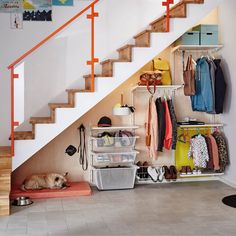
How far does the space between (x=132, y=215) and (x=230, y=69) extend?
2.87 m

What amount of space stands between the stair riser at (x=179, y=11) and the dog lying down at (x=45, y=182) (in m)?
2.72

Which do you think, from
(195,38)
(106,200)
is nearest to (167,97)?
(195,38)

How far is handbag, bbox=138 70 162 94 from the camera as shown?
6.34 m

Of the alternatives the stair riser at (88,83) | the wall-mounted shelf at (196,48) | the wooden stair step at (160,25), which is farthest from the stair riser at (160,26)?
the stair riser at (88,83)

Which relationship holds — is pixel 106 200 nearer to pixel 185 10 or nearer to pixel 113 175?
pixel 113 175

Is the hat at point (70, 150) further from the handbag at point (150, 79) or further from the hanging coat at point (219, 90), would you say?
the hanging coat at point (219, 90)

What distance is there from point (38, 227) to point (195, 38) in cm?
368

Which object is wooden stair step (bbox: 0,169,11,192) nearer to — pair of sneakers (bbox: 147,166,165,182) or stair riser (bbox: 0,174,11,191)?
stair riser (bbox: 0,174,11,191)

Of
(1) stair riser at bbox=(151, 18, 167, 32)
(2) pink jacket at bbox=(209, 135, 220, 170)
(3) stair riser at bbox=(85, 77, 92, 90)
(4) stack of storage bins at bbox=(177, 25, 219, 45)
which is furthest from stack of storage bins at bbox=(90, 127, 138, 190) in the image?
(4) stack of storage bins at bbox=(177, 25, 219, 45)

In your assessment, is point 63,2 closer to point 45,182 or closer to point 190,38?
point 190,38

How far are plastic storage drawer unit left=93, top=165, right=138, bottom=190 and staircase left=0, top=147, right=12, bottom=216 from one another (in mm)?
1295

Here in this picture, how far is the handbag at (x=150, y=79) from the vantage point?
20.8 feet

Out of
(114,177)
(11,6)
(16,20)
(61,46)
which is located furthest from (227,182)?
(11,6)

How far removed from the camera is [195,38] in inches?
254
